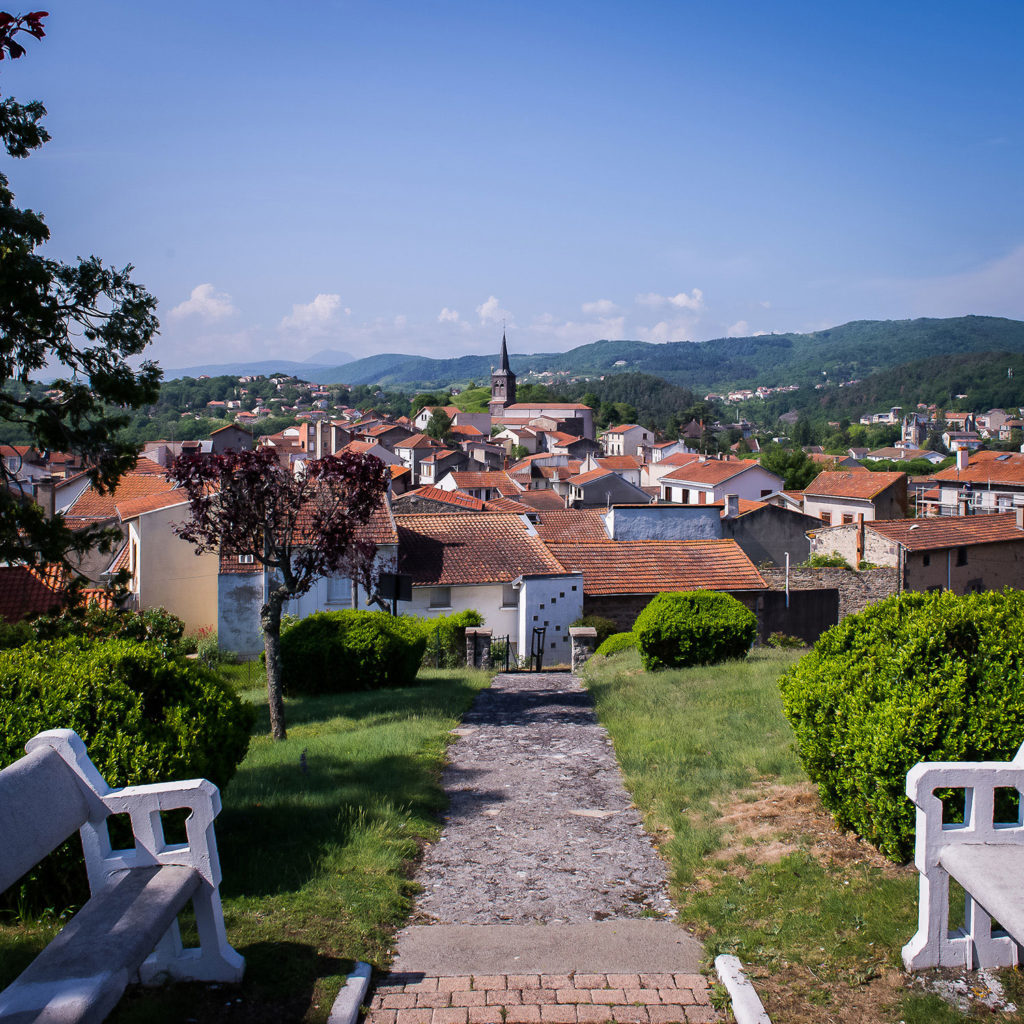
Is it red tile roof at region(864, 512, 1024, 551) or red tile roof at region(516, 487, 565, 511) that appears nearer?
red tile roof at region(864, 512, 1024, 551)

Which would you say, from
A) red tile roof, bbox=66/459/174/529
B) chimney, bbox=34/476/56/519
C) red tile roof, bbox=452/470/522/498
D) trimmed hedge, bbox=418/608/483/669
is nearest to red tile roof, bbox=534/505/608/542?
trimmed hedge, bbox=418/608/483/669

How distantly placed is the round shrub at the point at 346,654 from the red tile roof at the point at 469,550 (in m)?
8.79

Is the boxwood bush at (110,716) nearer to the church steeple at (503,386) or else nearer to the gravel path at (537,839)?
the gravel path at (537,839)

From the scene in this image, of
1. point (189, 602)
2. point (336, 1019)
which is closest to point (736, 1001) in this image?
point (336, 1019)

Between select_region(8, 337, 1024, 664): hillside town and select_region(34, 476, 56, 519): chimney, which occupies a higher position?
select_region(34, 476, 56, 519): chimney

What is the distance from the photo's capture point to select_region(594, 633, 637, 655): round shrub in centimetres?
1891

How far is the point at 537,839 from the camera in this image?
6.14 metres

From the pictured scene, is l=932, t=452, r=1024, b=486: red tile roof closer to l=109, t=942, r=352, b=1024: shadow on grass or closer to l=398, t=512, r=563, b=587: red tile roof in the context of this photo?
l=398, t=512, r=563, b=587: red tile roof

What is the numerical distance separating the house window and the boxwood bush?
18798mm

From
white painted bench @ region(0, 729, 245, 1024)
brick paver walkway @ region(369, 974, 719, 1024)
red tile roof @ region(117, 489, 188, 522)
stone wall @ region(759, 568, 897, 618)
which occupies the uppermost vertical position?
white painted bench @ region(0, 729, 245, 1024)

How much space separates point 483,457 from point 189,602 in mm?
70354

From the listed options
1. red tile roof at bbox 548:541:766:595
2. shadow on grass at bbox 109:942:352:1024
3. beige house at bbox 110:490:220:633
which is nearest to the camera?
shadow on grass at bbox 109:942:352:1024

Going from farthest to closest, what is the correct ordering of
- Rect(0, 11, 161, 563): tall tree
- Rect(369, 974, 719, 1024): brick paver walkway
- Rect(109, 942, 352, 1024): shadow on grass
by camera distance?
Rect(0, 11, 161, 563): tall tree
Rect(369, 974, 719, 1024): brick paver walkway
Rect(109, 942, 352, 1024): shadow on grass

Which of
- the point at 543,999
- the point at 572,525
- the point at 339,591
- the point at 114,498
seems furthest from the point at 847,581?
the point at 543,999
